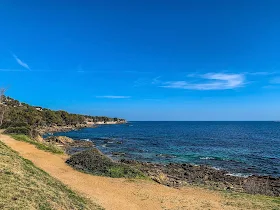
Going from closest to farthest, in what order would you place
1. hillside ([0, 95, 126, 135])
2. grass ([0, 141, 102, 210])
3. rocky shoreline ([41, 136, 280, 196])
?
grass ([0, 141, 102, 210]) → rocky shoreline ([41, 136, 280, 196]) → hillside ([0, 95, 126, 135])

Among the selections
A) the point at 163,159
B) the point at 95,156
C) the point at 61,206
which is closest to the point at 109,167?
the point at 95,156

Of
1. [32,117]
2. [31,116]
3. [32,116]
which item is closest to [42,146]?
[32,117]

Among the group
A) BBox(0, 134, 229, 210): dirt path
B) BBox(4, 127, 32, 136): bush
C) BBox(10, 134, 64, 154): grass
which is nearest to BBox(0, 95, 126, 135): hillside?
BBox(4, 127, 32, 136): bush

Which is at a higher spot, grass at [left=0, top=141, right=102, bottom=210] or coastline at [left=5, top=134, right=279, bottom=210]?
grass at [left=0, top=141, right=102, bottom=210]

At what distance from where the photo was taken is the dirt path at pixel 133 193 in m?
18.3

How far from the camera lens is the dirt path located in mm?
18312

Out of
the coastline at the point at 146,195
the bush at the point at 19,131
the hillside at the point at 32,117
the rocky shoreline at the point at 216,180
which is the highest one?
the hillside at the point at 32,117

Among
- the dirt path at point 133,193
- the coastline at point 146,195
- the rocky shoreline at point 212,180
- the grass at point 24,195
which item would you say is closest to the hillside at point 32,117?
the dirt path at point 133,193

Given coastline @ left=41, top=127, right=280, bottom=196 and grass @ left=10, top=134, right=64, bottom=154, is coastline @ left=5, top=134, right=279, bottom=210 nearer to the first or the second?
coastline @ left=41, top=127, right=280, bottom=196

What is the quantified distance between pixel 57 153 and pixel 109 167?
11580 millimetres

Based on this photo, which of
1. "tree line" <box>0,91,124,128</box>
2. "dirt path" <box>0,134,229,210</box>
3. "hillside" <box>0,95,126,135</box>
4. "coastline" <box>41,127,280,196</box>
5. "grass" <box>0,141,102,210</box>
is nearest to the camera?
"grass" <box>0,141,102,210</box>

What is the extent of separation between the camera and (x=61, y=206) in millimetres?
13391

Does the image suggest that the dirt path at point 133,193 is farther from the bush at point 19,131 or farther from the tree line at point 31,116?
the tree line at point 31,116

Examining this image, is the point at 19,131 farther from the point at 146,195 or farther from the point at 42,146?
the point at 146,195
